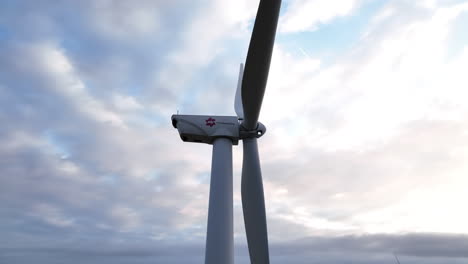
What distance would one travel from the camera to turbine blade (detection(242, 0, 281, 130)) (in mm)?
11968

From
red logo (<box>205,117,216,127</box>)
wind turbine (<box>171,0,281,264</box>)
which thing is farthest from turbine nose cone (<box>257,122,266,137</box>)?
red logo (<box>205,117,216,127</box>)

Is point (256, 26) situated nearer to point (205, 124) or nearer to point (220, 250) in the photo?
point (205, 124)

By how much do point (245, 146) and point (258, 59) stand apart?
4.90 metres

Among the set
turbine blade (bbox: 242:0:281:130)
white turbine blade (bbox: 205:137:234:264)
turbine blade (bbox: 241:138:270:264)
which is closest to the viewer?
turbine blade (bbox: 242:0:281:130)

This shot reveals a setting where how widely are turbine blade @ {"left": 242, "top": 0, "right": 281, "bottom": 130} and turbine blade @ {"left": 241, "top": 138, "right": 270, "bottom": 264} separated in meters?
1.46

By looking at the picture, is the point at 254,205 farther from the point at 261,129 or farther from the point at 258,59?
the point at 258,59

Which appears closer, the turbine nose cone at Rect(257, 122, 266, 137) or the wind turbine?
the wind turbine

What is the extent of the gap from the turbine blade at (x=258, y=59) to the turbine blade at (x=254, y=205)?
1.46 meters

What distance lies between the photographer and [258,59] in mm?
13828

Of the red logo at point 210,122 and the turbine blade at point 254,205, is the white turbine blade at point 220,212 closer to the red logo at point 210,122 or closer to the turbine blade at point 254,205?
the turbine blade at point 254,205

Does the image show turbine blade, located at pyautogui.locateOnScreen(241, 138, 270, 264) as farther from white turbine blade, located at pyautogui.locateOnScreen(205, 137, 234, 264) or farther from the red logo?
the red logo

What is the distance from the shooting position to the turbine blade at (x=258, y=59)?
12.0m

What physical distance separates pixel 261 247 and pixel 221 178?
3.63 metres

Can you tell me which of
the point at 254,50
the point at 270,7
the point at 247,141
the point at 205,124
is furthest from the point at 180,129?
the point at 270,7
